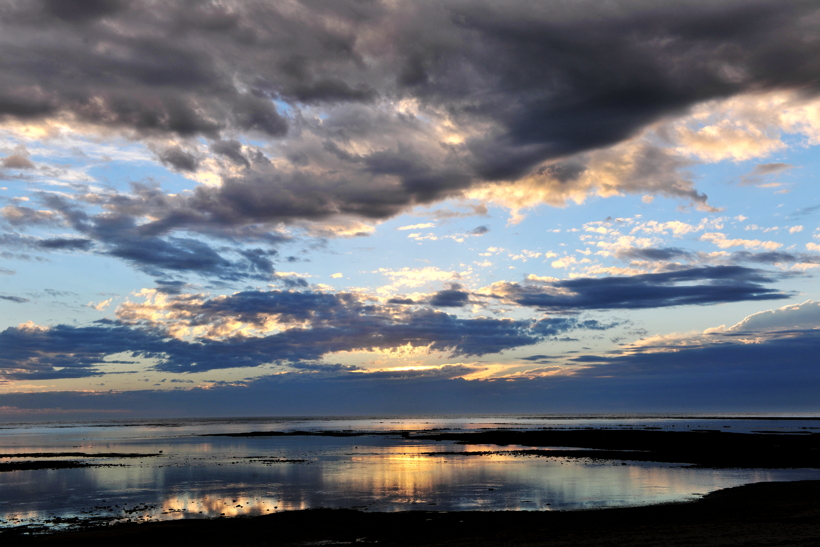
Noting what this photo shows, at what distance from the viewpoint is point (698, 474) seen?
46.4m

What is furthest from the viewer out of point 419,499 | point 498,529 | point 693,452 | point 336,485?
point 693,452

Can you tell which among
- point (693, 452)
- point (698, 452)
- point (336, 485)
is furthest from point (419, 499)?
point (698, 452)

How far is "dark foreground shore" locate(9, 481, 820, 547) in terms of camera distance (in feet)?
74.7

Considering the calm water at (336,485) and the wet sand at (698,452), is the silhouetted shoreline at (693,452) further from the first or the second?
the calm water at (336,485)

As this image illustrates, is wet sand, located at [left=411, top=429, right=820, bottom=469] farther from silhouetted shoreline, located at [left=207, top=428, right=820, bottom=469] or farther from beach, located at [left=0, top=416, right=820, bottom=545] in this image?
beach, located at [left=0, top=416, right=820, bottom=545]

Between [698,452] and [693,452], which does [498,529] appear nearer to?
[693,452]

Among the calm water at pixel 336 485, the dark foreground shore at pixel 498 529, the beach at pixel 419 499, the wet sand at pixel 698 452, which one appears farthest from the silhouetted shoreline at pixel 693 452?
the dark foreground shore at pixel 498 529

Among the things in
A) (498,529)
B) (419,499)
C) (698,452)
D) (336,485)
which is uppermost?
(498,529)

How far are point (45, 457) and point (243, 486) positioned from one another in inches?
1759

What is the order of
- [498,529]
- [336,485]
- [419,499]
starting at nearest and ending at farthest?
[498,529]
[419,499]
[336,485]

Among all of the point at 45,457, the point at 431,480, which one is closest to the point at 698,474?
the point at 431,480

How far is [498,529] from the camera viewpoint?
25.8 m

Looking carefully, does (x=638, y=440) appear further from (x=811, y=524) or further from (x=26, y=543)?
(x=26, y=543)

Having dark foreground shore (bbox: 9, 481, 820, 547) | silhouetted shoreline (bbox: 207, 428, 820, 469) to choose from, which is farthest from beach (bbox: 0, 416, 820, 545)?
silhouetted shoreline (bbox: 207, 428, 820, 469)
